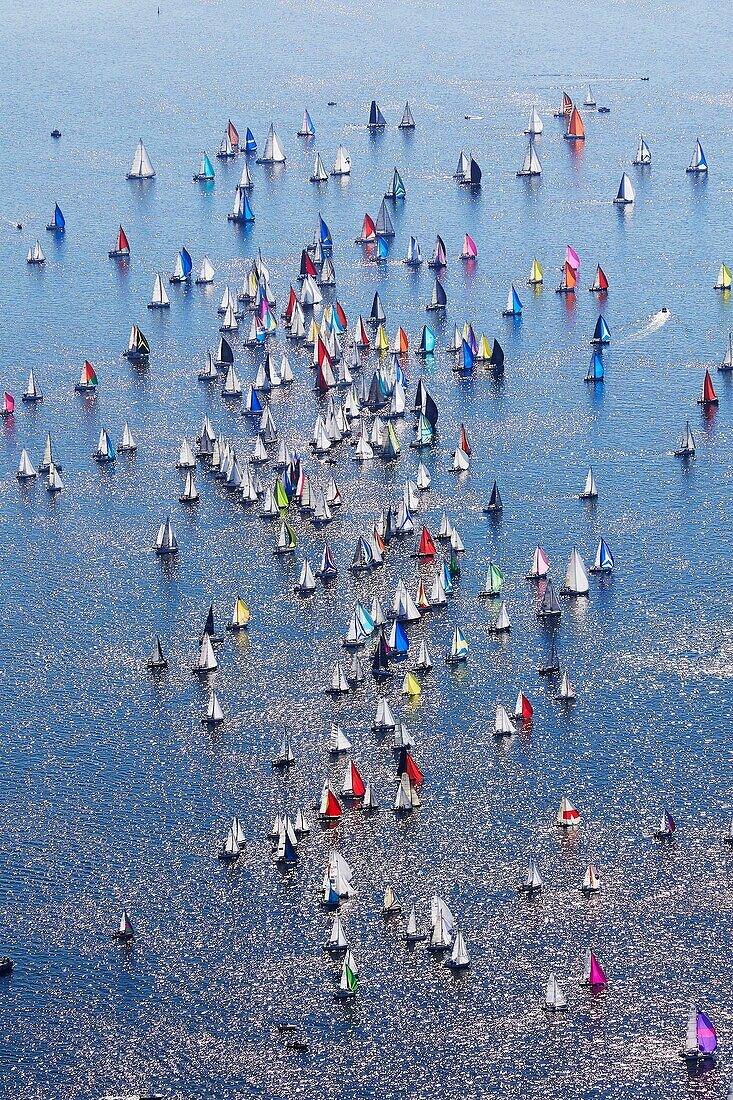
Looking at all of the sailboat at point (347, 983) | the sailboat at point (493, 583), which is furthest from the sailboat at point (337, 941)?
the sailboat at point (493, 583)

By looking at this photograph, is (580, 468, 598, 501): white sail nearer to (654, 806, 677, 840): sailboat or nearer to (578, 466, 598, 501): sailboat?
(578, 466, 598, 501): sailboat

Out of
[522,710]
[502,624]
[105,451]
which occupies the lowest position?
Result: [522,710]

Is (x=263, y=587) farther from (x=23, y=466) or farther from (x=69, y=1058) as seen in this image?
(x=69, y=1058)

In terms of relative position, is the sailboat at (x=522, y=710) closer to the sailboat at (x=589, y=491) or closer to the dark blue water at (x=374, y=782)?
the dark blue water at (x=374, y=782)

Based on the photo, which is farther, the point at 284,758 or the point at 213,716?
the point at 213,716

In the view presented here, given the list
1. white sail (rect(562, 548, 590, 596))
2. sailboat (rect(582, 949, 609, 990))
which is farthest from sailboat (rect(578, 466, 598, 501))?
sailboat (rect(582, 949, 609, 990))

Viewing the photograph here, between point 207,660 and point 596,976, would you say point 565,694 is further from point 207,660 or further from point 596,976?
point 596,976

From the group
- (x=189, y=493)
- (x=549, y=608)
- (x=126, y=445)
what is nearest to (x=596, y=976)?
(x=549, y=608)
